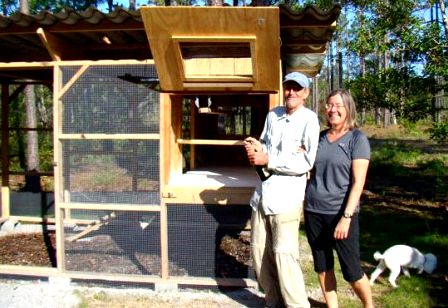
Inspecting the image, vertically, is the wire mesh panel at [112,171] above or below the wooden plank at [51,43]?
below

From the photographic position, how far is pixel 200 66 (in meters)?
3.64

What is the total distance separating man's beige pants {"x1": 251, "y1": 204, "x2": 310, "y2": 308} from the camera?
3.27 meters

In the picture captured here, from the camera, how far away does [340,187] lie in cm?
312

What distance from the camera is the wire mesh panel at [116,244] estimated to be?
415cm

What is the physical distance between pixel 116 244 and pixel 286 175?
1827 millimetres

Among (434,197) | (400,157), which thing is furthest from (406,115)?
(400,157)

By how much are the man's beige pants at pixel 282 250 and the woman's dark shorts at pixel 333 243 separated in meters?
Answer: 0.12

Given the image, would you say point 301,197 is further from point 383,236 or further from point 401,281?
point 383,236

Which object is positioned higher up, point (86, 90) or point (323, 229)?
point (86, 90)

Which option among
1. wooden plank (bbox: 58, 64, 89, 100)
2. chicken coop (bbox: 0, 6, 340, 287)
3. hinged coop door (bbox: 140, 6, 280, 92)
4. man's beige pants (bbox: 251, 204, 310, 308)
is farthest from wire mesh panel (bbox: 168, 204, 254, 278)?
wooden plank (bbox: 58, 64, 89, 100)

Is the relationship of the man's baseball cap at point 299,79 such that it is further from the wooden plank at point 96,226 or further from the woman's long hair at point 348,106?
the wooden plank at point 96,226

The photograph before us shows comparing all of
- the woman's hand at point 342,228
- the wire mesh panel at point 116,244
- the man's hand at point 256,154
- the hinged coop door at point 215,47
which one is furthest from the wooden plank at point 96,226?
the woman's hand at point 342,228

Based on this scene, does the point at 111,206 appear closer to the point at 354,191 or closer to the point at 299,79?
the point at 299,79

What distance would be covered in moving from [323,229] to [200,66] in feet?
5.04
